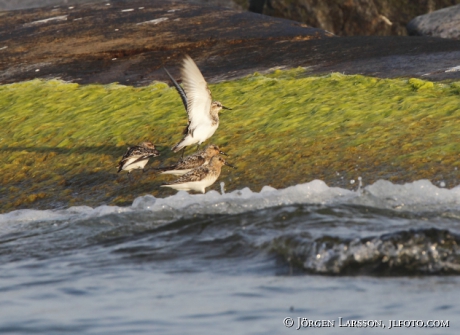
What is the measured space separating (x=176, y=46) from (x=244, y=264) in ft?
41.9

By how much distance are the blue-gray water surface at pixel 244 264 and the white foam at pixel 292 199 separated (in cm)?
2

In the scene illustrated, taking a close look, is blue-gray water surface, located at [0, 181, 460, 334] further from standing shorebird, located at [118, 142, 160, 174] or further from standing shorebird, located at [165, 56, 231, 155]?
standing shorebird, located at [165, 56, 231, 155]

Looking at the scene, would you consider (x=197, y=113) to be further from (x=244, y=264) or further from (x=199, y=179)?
(x=244, y=264)

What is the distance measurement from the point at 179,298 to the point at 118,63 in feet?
42.8

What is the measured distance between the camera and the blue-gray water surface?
7938mm

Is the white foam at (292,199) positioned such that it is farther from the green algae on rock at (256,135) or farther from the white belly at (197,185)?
the green algae on rock at (256,135)

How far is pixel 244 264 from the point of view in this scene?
9508 mm

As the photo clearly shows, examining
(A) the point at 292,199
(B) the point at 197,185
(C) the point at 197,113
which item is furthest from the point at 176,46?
(A) the point at 292,199

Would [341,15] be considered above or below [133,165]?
below

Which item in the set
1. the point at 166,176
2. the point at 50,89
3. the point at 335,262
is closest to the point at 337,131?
the point at 166,176

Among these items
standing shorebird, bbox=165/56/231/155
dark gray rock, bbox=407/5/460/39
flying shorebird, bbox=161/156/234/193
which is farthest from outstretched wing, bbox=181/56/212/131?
dark gray rock, bbox=407/5/460/39

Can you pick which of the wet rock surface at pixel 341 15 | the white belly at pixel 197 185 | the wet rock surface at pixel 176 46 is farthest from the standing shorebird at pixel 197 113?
the wet rock surface at pixel 341 15

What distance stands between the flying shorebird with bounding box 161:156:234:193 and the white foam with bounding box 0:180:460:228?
143 millimetres

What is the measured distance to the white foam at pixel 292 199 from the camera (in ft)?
36.6
